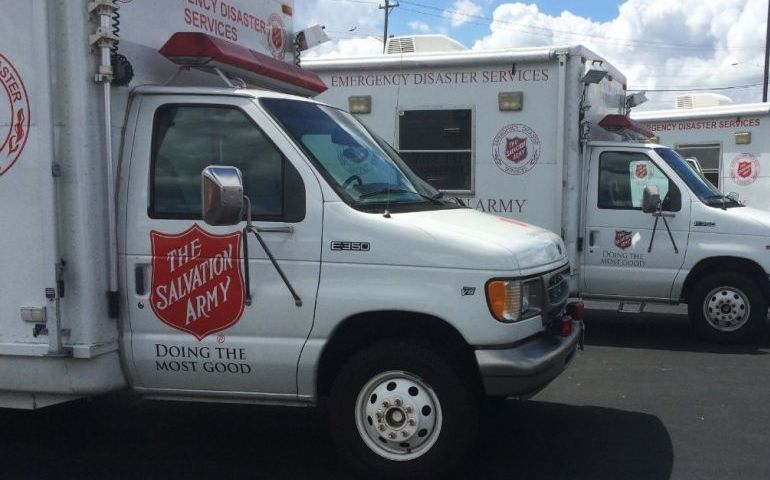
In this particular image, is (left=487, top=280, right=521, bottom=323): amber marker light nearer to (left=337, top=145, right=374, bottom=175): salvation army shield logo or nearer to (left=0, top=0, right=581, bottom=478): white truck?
(left=0, top=0, right=581, bottom=478): white truck

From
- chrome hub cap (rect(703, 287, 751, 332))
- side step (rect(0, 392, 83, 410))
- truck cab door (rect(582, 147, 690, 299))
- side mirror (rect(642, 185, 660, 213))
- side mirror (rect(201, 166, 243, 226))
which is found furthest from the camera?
truck cab door (rect(582, 147, 690, 299))

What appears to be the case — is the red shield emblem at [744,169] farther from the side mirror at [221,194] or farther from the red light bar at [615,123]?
the side mirror at [221,194]

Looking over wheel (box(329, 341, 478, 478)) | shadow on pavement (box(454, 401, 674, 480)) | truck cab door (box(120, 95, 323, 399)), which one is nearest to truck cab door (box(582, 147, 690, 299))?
shadow on pavement (box(454, 401, 674, 480))

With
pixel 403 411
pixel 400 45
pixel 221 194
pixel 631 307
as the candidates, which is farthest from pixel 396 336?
pixel 400 45

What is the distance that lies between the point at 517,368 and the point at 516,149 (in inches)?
187

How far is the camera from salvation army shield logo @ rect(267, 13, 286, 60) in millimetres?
6121

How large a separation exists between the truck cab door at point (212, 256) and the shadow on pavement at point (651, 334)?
486 centimetres

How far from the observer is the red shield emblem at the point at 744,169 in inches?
503

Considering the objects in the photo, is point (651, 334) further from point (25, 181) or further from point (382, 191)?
point (25, 181)

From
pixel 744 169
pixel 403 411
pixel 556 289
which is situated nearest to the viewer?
pixel 403 411

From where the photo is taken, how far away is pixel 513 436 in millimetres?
5410

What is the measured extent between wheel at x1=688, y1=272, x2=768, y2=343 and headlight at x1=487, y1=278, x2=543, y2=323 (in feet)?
14.9

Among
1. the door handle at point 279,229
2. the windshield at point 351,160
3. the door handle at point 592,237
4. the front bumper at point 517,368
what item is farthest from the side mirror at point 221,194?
the door handle at point 592,237

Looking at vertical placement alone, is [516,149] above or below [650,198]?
above
